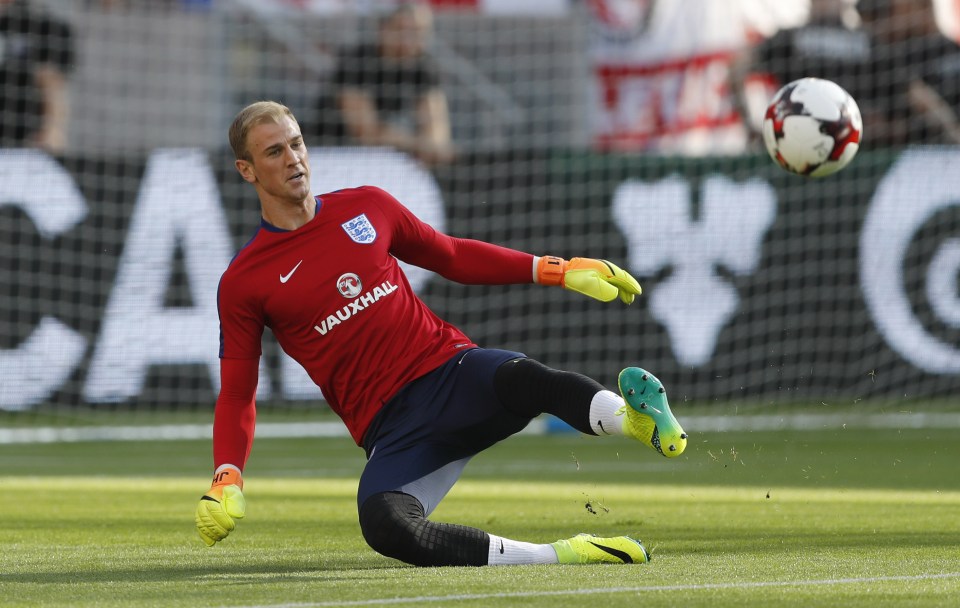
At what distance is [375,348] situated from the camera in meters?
6.04

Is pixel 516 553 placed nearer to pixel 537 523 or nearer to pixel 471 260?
pixel 471 260

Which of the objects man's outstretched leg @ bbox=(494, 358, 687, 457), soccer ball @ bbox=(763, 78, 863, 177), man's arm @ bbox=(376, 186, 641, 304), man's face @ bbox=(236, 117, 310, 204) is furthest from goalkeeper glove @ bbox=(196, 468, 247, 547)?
soccer ball @ bbox=(763, 78, 863, 177)

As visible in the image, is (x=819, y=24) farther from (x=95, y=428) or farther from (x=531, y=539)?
(x=531, y=539)

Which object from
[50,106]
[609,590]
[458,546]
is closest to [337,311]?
[458,546]

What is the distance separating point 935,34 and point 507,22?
5.70 meters

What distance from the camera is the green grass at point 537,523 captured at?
4.89 m

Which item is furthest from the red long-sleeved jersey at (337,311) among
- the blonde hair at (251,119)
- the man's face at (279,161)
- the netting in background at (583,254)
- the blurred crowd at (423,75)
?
the blurred crowd at (423,75)

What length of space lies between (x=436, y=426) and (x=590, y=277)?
31.1 inches

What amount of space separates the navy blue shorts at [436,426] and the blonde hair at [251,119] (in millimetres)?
1071

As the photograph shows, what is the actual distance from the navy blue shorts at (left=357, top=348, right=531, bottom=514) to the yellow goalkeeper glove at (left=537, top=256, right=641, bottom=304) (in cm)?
34

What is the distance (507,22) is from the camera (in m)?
18.8

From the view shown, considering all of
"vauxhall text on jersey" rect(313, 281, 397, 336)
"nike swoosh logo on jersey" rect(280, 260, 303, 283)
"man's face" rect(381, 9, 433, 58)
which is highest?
"man's face" rect(381, 9, 433, 58)

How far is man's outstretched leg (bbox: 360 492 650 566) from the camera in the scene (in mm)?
5543

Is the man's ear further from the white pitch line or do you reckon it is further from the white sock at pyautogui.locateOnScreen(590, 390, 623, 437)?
the white pitch line
